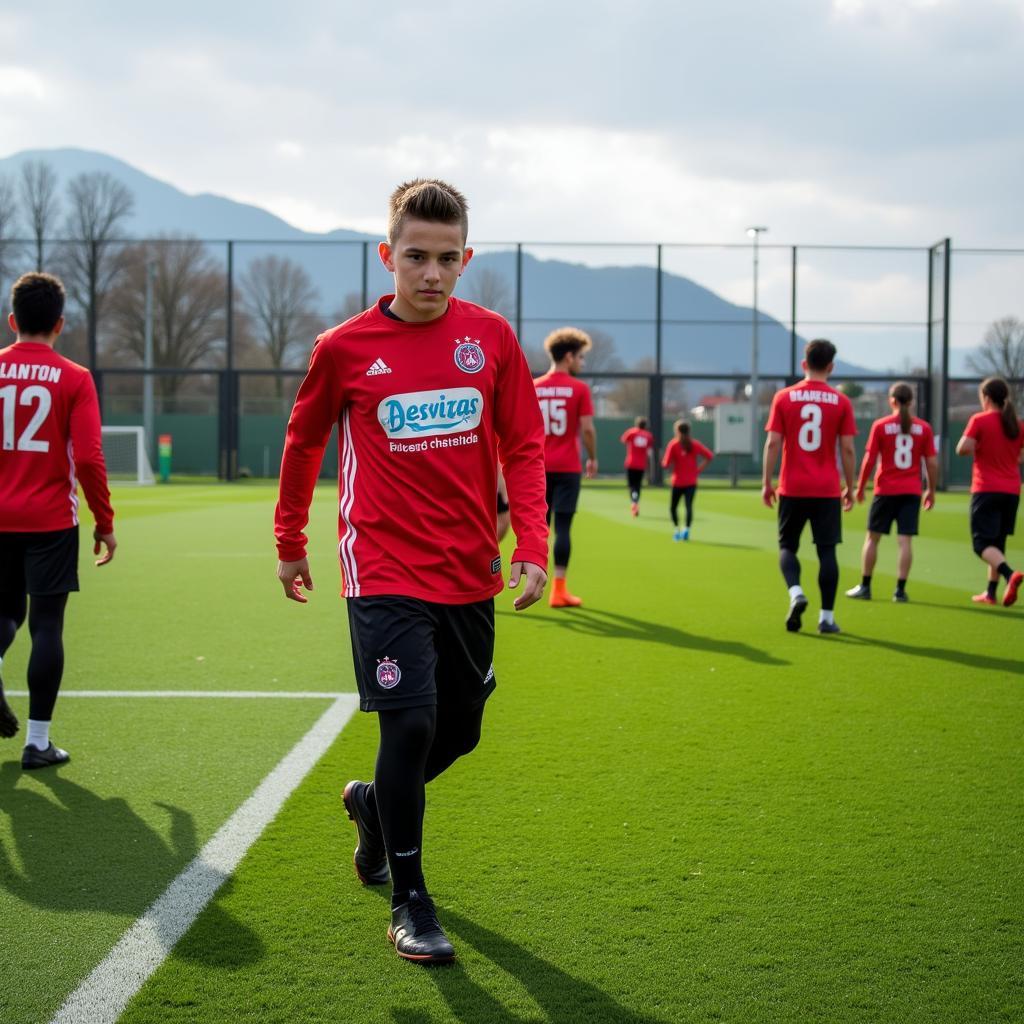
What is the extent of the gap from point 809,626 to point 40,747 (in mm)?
5777

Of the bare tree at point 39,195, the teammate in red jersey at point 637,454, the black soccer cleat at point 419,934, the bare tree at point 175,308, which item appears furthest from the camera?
the bare tree at point 39,195

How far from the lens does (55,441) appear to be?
16.0 feet

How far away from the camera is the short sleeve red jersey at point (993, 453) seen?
34.1ft

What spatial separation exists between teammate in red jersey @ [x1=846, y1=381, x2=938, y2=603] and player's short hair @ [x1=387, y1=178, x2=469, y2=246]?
7704 millimetres

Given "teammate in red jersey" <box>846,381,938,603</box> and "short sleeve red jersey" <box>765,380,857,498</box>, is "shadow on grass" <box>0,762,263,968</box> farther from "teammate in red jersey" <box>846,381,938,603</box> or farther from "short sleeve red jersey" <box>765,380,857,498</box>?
"teammate in red jersey" <box>846,381,938,603</box>

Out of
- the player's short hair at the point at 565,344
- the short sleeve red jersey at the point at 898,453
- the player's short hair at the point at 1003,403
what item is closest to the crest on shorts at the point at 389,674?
the player's short hair at the point at 565,344

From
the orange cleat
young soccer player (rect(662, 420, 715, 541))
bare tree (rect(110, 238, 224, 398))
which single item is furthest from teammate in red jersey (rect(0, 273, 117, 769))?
bare tree (rect(110, 238, 224, 398))

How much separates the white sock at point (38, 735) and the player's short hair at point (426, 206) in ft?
9.20

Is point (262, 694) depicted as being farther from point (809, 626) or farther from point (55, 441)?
point (809, 626)

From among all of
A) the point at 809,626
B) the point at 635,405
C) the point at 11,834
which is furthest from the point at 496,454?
the point at 635,405

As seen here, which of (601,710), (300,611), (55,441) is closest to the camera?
(55,441)

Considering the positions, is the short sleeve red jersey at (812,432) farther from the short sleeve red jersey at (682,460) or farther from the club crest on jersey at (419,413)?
the short sleeve red jersey at (682,460)

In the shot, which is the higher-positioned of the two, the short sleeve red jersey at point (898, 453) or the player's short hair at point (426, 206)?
the player's short hair at point (426, 206)

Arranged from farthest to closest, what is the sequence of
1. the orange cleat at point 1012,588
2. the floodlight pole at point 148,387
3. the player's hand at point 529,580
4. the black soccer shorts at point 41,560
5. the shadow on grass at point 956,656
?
the floodlight pole at point 148,387 → the orange cleat at point 1012,588 → the shadow on grass at point 956,656 → the black soccer shorts at point 41,560 → the player's hand at point 529,580
